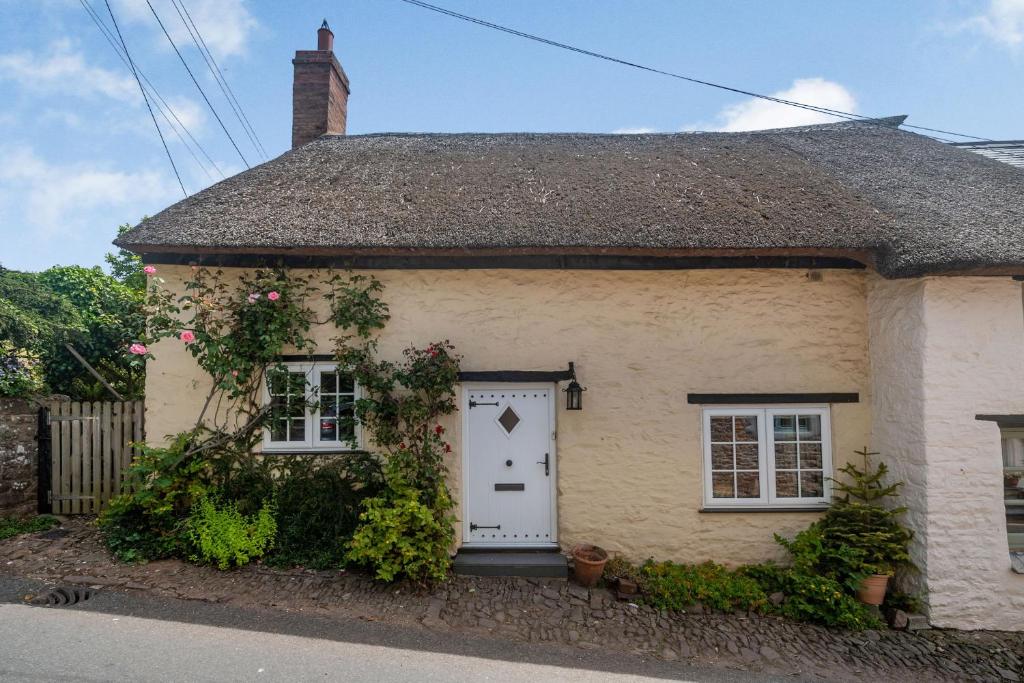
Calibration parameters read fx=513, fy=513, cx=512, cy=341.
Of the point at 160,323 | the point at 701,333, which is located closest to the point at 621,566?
the point at 701,333

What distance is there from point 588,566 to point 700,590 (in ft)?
3.85

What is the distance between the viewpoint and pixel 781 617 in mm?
5254

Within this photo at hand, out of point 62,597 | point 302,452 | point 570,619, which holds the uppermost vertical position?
point 302,452

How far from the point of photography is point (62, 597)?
4.76 metres

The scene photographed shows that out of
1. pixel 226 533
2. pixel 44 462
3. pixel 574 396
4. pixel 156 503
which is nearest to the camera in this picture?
pixel 226 533

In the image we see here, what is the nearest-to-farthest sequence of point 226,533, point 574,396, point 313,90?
point 226,533
point 574,396
point 313,90

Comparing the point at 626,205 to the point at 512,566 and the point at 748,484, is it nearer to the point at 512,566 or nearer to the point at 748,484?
the point at 748,484

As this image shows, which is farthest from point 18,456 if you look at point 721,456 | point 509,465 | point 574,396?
point 721,456

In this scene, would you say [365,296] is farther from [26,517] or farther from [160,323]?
[26,517]

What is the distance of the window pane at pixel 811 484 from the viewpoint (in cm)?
609

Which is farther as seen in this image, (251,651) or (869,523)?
(869,523)

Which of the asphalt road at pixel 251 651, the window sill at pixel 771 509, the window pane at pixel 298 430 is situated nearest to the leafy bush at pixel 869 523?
the window sill at pixel 771 509

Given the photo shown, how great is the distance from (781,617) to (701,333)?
3109 millimetres

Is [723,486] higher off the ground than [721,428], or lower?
lower
